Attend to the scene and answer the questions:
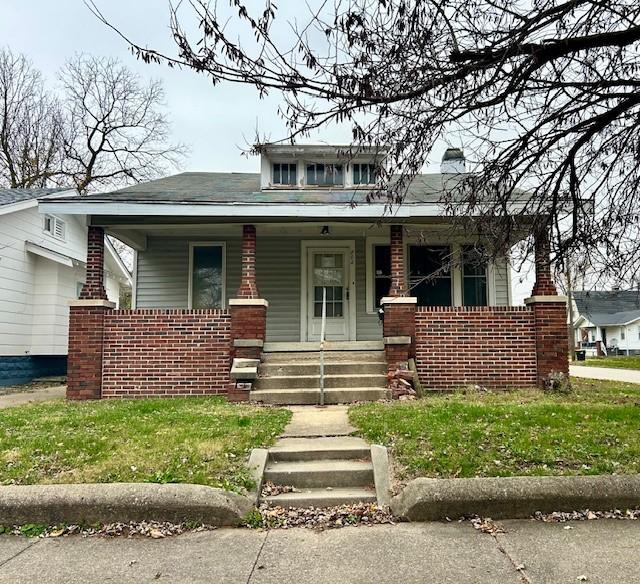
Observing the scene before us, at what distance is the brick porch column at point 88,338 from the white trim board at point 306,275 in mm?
3920

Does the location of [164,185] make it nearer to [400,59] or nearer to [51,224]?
[51,224]

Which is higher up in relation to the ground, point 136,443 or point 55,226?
point 55,226

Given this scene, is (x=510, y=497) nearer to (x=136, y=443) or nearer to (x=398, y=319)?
(x=136, y=443)

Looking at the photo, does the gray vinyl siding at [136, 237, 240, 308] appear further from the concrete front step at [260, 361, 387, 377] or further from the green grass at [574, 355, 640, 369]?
the green grass at [574, 355, 640, 369]

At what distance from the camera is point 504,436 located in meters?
5.00

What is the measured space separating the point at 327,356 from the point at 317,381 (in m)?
0.90

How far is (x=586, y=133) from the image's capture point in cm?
503

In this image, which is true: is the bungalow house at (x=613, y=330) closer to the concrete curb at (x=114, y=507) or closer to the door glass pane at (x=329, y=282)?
the door glass pane at (x=329, y=282)

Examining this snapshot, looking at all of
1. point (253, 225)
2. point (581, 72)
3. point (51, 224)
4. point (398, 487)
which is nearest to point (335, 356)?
point (253, 225)

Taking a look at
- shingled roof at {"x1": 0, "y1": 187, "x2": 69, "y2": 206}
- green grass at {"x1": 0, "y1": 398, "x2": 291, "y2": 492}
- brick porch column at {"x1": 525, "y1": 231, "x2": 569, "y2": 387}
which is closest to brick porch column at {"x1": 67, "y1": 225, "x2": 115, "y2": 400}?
green grass at {"x1": 0, "y1": 398, "x2": 291, "y2": 492}

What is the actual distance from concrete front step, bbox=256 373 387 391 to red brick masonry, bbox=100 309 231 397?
949 millimetres

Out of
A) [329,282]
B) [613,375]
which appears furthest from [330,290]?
[613,375]

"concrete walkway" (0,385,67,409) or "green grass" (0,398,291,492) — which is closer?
"green grass" (0,398,291,492)

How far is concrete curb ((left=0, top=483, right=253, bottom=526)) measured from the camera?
3.61 m
